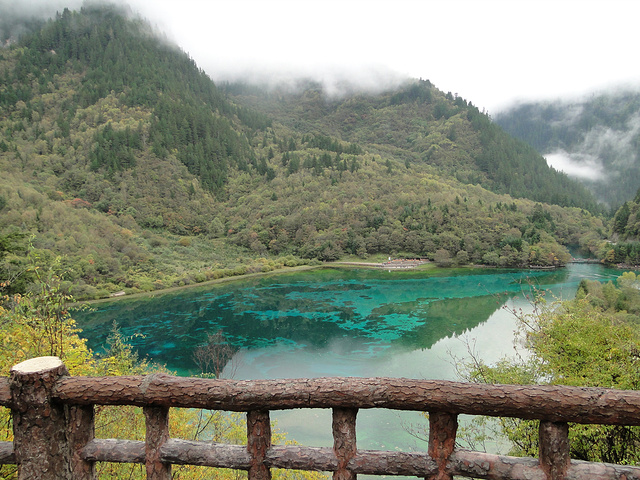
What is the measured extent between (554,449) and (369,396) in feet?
3.99

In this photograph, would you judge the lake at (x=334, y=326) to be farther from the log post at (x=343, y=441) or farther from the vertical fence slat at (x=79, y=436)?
the vertical fence slat at (x=79, y=436)

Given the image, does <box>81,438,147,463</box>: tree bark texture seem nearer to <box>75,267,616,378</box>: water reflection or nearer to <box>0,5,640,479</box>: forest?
<box>75,267,616,378</box>: water reflection

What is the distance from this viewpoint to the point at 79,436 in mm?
2965

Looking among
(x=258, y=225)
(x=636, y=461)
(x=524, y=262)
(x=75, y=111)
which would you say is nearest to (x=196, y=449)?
(x=636, y=461)

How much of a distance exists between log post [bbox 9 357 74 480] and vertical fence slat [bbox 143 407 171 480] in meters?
0.63

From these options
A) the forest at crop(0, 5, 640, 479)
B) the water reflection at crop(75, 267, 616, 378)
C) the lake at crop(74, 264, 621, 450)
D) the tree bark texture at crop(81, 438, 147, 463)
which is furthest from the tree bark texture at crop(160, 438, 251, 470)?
the forest at crop(0, 5, 640, 479)

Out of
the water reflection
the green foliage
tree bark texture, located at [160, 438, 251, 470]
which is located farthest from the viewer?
the water reflection

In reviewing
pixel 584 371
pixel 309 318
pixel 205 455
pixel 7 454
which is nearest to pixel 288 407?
pixel 205 455

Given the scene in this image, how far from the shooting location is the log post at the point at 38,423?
273 centimetres

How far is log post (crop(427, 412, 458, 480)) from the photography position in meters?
2.64

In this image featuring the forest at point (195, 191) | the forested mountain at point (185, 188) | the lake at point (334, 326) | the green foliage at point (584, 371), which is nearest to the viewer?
the green foliage at point (584, 371)

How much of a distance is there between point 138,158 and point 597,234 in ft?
383

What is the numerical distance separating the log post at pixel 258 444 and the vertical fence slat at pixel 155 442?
0.65 m

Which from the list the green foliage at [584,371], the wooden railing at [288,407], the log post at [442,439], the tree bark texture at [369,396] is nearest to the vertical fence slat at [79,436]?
the wooden railing at [288,407]
